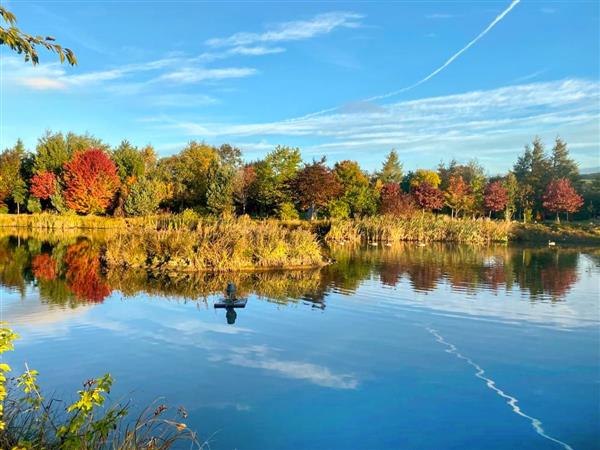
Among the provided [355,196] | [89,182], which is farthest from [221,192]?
[89,182]

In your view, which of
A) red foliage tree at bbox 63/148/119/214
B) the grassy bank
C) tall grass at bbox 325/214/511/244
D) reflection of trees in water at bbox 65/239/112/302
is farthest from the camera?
red foliage tree at bbox 63/148/119/214

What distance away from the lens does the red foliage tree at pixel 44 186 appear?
49.8 m

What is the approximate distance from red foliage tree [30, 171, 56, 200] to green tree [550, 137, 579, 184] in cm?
5750

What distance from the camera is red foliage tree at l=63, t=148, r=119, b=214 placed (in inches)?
1908

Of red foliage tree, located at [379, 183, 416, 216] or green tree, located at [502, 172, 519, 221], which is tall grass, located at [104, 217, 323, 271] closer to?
red foliage tree, located at [379, 183, 416, 216]

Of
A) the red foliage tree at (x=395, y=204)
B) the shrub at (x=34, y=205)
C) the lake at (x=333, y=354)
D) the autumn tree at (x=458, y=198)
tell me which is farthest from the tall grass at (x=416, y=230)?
the shrub at (x=34, y=205)

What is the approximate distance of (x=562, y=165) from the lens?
64625mm

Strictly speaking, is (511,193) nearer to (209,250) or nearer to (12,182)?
(209,250)

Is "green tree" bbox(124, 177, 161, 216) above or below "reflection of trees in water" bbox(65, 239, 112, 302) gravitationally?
above

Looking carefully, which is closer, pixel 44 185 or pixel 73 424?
pixel 73 424

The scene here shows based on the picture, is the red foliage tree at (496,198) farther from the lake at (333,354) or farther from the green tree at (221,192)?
the lake at (333,354)

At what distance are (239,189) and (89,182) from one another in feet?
49.7

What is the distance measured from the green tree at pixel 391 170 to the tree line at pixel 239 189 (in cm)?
504

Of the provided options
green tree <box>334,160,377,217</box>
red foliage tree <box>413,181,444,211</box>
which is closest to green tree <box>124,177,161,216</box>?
green tree <box>334,160,377,217</box>
